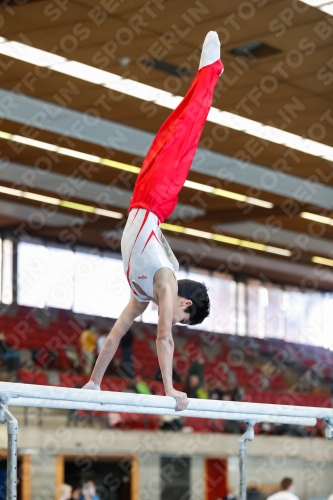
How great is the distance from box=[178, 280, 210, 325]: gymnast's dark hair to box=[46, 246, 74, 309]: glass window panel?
48.8ft

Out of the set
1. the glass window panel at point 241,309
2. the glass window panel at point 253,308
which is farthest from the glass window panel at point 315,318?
the glass window panel at point 241,309

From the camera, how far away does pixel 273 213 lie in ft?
52.0

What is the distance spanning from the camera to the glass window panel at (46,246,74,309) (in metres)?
18.8

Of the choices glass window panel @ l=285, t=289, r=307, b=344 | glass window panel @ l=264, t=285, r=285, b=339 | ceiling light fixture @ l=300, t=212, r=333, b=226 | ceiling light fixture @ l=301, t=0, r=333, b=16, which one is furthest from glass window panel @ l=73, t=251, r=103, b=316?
ceiling light fixture @ l=301, t=0, r=333, b=16

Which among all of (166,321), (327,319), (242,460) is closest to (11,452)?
(166,321)

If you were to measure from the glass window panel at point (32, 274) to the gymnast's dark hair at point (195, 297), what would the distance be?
14.3m

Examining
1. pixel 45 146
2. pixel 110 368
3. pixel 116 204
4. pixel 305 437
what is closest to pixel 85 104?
pixel 45 146


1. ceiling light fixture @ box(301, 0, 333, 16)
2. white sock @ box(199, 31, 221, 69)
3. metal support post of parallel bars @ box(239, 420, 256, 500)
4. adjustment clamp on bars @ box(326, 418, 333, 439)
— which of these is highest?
ceiling light fixture @ box(301, 0, 333, 16)

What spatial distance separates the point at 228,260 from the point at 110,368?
6.05m

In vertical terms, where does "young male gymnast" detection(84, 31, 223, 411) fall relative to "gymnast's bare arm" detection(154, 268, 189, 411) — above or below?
above

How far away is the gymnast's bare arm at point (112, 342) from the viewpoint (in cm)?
409

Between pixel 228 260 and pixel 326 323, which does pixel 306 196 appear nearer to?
pixel 228 260

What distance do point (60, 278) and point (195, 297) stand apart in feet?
49.8

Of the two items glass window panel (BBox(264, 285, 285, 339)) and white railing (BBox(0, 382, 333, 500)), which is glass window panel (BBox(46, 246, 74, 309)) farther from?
white railing (BBox(0, 382, 333, 500))
